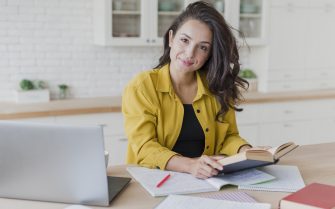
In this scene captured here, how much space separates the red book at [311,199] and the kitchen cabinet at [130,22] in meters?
2.60

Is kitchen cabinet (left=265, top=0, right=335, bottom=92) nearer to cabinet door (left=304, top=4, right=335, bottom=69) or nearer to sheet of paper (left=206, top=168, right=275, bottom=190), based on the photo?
cabinet door (left=304, top=4, right=335, bottom=69)

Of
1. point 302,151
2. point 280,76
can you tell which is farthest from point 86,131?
point 280,76

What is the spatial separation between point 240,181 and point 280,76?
2.92 metres

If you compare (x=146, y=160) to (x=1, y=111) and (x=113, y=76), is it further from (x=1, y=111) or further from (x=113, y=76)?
(x=113, y=76)

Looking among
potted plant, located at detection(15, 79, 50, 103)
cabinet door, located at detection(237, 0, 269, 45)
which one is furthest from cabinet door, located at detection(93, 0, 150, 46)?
cabinet door, located at detection(237, 0, 269, 45)

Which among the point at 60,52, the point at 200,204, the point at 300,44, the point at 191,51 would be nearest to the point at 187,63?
the point at 191,51

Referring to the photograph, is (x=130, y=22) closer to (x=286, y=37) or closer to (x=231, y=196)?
(x=286, y=37)

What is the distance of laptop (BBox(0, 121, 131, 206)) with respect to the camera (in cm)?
147

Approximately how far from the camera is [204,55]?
86.2 inches

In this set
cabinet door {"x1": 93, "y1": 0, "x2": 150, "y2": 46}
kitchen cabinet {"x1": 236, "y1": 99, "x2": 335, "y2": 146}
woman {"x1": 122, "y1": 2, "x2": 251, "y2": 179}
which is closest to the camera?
woman {"x1": 122, "y1": 2, "x2": 251, "y2": 179}

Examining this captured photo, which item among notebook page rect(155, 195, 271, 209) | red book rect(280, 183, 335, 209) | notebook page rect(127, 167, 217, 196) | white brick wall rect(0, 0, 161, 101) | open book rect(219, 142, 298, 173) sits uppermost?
white brick wall rect(0, 0, 161, 101)

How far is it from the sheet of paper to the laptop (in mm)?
398

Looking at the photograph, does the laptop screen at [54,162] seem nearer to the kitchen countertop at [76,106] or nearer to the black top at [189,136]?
the black top at [189,136]

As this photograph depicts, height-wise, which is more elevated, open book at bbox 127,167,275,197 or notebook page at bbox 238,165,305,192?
open book at bbox 127,167,275,197
